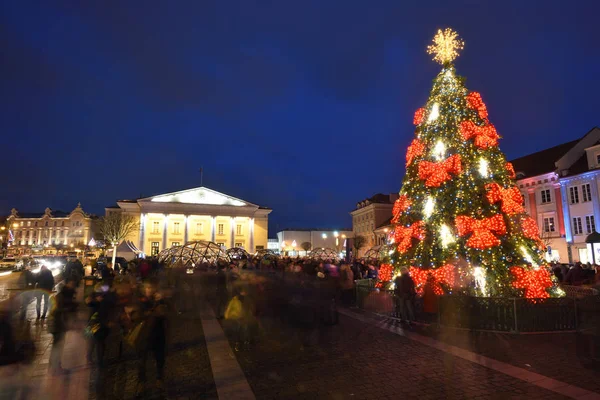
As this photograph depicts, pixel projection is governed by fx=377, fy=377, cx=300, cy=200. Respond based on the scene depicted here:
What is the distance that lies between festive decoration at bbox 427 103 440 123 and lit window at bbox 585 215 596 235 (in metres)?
27.6

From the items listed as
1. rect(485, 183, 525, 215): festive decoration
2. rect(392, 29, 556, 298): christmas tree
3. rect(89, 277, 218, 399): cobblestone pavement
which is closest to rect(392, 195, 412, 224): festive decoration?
rect(392, 29, 556, 298): christmas tree

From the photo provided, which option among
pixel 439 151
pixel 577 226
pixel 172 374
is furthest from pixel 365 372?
pixel 577 226

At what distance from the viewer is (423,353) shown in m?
7.76

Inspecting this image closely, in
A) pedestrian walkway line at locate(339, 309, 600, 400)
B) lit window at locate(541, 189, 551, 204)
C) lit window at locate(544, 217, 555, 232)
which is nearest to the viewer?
pedestrian walkway line at locate(339, 309, 600, 400)

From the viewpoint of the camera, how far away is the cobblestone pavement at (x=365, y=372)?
5.57m

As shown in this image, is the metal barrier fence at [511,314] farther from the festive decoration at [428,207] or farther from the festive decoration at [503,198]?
the festive decoration at [428,207]

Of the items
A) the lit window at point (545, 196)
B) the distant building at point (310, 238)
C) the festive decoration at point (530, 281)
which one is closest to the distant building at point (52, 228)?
the distant building at point (310, 238)

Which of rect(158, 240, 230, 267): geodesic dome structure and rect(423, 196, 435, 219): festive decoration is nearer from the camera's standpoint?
rect(423, 196, 435, 219): festive decoration

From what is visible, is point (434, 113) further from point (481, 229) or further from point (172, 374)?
point (172, 374)

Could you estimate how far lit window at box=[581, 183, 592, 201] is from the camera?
31.9 m

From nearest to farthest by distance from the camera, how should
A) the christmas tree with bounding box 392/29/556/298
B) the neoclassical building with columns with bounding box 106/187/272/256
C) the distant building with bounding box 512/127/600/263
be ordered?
the christmas tree with bounding box 392/29/556/298 < the distant building with bounding box 512/127/600/263 < the neoclassical building with columns with bounding box 106/187/272/256

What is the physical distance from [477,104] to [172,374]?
11.7 meters

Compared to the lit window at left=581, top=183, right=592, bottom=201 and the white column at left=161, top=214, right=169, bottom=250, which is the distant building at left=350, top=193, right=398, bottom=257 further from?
the white column at left=161, top=214, right=169, bottom=250

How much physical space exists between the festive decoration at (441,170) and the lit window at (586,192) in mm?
28047
